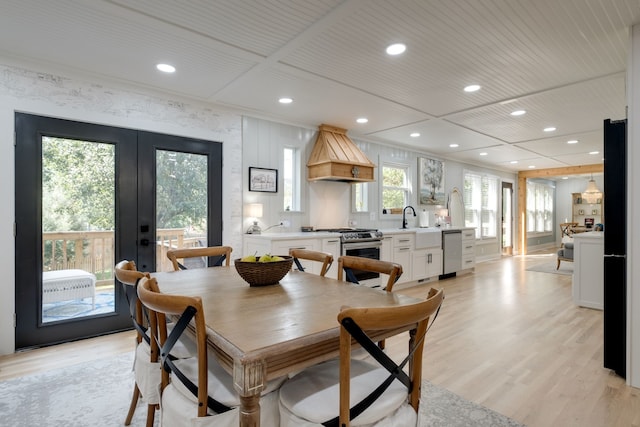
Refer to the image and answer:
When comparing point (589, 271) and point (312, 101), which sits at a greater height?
point (312, 101)

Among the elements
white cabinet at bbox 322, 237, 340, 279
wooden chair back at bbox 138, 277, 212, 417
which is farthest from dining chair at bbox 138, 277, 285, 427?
white cabinet at bbox 322, 237, 340, 279

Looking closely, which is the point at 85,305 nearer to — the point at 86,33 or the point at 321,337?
the point at 86,33

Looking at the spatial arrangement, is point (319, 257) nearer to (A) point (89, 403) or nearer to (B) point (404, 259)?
(A) point (89, 403)

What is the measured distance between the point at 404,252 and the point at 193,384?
4608 millimetres

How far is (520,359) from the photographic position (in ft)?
9.07

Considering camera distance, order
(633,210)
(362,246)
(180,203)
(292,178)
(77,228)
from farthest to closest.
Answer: (292,178), (362,246), (180,203), (77,228), (633,210)

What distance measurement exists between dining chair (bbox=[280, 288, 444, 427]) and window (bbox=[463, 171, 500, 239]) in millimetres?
7580

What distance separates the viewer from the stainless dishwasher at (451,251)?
6215 millimetres

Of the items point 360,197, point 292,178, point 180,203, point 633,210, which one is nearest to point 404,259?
point 360,197

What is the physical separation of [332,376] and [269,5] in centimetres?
213

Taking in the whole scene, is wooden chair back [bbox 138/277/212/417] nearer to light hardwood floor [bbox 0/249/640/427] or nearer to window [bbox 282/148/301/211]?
light hardwood floor [bbox 0/249/640/427]

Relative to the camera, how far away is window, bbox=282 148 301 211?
4.78 metres

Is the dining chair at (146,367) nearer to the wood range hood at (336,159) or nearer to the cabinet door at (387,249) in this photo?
the wood range hood at (336,159)

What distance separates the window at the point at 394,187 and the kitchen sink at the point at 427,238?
80 cm
